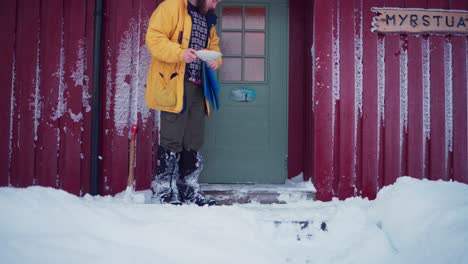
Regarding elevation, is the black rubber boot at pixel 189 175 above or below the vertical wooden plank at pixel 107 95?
below

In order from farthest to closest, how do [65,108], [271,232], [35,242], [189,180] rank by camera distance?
[65,108]
[189,180]
[271,232]
[35,242]

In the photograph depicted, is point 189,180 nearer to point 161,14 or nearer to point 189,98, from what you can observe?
point 189,98

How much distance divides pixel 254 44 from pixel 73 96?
205 cm

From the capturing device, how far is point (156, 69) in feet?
10.7

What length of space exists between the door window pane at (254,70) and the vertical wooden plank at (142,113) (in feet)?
3.84

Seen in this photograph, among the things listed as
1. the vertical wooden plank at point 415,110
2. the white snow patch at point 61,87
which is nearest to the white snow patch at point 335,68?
the vertical wooden plank at point 415,110

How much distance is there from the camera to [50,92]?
3793mm

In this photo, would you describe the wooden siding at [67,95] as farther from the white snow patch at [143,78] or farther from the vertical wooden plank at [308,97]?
the vertical wooden plank at [308,97]

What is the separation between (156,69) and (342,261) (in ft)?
6.81

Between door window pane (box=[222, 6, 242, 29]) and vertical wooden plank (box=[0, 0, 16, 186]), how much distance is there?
2170mm

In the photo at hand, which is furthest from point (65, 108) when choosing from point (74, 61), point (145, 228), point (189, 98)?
point (145, 228)

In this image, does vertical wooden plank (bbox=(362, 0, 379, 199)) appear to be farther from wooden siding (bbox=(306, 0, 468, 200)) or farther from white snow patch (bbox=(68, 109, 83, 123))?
white snow patch (bbox=(68, 109, 83, 123))

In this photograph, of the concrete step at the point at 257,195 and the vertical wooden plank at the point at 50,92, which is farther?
the vertical wooden plank at the point at 50,92

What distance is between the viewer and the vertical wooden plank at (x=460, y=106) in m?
3.91
